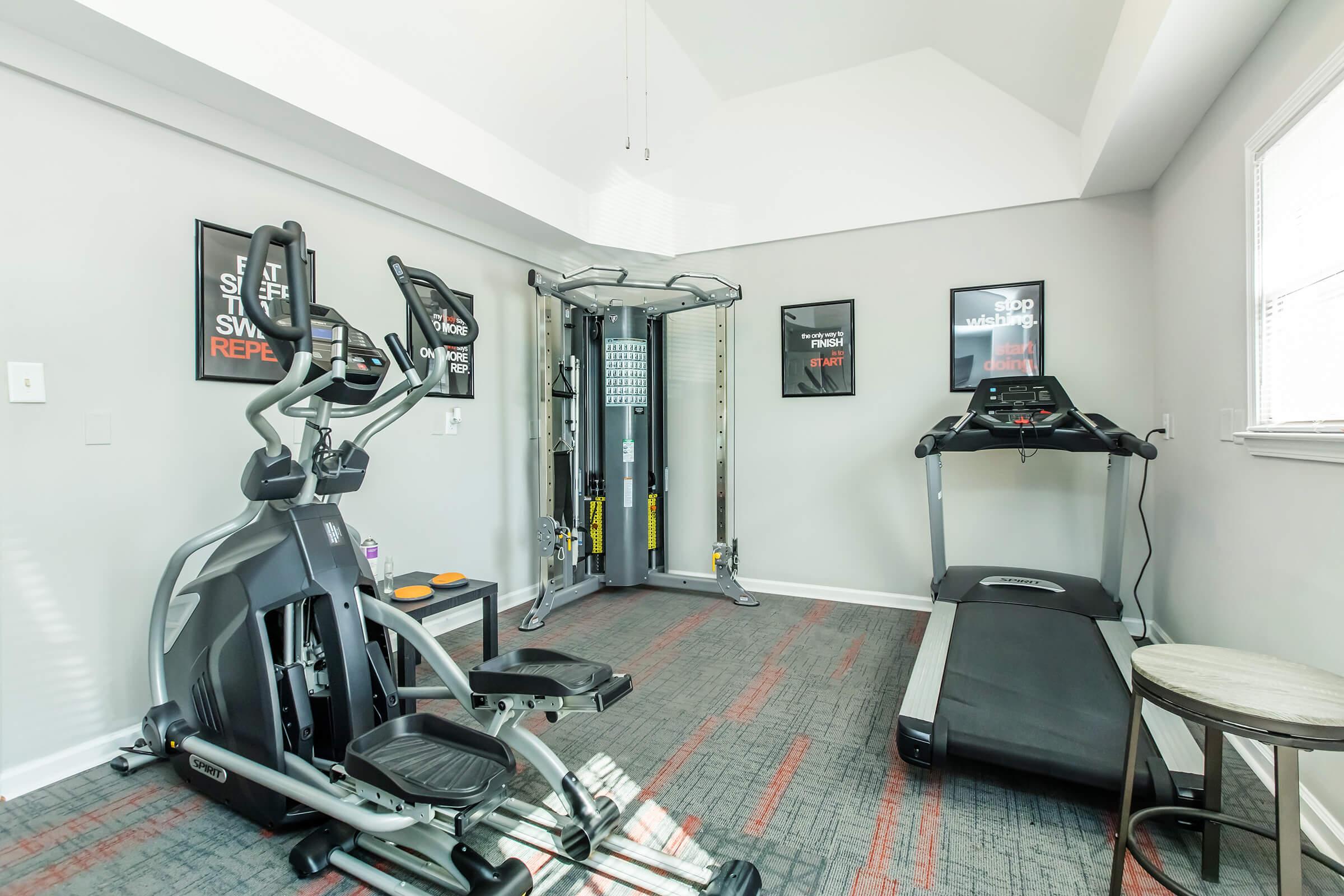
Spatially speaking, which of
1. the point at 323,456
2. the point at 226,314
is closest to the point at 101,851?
the point at 323,456

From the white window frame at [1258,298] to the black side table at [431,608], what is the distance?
271 cm

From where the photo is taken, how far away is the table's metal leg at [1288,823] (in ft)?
3.43

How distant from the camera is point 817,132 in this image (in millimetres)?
3891

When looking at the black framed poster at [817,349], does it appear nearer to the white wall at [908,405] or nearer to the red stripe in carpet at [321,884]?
the white wall at [908,405]

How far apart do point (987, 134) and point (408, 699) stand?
13.3 feet

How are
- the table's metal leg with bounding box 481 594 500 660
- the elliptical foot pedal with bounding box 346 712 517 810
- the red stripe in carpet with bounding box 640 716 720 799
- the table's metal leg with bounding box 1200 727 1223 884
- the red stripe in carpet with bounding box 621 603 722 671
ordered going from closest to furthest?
the elliptical foot pedal with bounding box 346 712 517 810 → the table's metal leg with bounding box 1200 727 1223 884 → the red stripe in carpet with bounding box 640 716 720 799 → the table's metal leg with bounding box 481 594 500 660 → the red stripe in carpet with bounding box 621 603 722 671

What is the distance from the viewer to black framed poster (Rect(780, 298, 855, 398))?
3.90m

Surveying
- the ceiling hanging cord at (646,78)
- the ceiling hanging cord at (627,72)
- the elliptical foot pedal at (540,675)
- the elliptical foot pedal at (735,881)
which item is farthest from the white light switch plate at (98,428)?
the ceiling hanging cord at (646,78)

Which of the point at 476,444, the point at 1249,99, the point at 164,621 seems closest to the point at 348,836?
the point at 164,621

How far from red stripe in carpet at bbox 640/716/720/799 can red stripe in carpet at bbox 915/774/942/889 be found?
0.73 meters

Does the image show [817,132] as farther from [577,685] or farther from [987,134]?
[577,685]

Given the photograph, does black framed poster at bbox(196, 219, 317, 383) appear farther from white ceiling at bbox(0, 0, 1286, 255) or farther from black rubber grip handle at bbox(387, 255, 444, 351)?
black rubber grip handle at bbox(387, 255, 444, 351)

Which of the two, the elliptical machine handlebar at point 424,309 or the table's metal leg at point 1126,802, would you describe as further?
the elliptical machine handlebar at point 424,309

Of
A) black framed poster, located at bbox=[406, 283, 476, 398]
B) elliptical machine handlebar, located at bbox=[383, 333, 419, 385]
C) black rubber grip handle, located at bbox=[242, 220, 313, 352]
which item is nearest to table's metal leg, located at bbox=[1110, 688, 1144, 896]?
elliptical machine handlebar, located at bbox=[383, 333, 419, 385]
